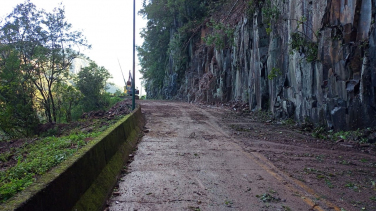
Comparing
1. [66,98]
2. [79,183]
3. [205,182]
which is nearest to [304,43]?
[205,182]

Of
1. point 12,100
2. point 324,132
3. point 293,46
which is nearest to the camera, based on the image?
point 324,132

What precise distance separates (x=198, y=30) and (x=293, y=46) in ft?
89.2

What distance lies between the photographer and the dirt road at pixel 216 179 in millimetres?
5281

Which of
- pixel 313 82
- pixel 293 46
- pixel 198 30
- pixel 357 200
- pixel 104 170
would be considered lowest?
pixel 357 200

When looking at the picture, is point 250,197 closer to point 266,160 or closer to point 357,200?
point 357,200

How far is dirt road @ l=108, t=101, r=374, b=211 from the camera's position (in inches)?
208

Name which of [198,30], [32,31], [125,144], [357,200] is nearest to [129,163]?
[125,144]

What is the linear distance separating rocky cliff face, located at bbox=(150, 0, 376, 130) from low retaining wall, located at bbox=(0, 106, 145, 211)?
328 inches

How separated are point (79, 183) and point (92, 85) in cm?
2944

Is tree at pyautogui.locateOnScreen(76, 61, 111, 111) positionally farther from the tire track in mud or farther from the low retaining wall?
the low retaining wall

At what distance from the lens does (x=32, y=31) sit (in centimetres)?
2658

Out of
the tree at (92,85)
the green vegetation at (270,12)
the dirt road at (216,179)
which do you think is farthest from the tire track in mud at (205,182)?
the tree at (92,85)

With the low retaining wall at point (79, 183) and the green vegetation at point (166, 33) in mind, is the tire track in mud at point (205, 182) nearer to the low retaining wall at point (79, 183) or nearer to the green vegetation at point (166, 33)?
the low retaining wall at point (79, 183)

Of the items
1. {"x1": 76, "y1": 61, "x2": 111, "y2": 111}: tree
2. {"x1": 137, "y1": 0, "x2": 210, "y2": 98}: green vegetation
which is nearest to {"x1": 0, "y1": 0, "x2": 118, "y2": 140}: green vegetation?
{"x1": 76, "y1": 61, "x2": 111, "y2": 111}: tree
